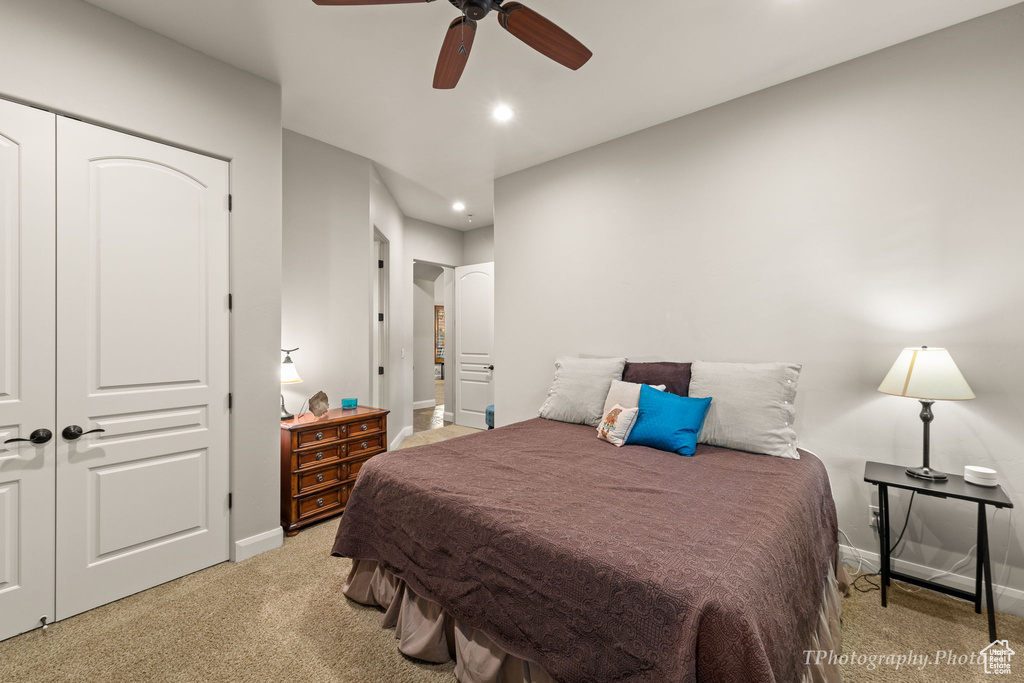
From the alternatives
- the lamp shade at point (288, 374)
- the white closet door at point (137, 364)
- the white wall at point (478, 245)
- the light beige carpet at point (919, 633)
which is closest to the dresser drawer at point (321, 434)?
the lamp shade at point (288, 374)

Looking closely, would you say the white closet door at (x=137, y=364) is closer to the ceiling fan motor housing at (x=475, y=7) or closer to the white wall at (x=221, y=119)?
the white wall at (x=221, y=119)

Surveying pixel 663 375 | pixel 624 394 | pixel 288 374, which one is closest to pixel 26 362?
pixel 288 374

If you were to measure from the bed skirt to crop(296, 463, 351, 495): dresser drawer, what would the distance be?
98 centimetres

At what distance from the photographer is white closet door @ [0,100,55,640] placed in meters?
1.74

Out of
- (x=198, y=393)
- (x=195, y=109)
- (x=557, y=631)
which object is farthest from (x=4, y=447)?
(x=557, y=631)

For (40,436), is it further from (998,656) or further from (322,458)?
(998,656)

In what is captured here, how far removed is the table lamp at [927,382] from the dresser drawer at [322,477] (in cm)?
320

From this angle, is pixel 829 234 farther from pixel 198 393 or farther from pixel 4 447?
pixel 4 447

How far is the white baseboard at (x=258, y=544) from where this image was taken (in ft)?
7.80

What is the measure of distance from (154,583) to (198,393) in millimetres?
961

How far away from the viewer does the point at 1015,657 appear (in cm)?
167

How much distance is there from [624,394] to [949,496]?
57.6 inches

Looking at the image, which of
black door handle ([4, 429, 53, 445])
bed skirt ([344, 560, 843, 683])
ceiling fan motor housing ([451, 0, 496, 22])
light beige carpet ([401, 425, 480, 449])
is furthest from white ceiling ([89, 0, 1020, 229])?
light beige carpet ([401, 425, 480, 449])

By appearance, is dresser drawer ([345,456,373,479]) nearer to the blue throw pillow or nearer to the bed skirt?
the bed skirt
